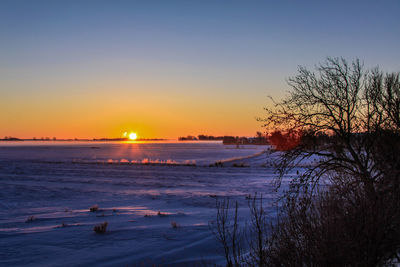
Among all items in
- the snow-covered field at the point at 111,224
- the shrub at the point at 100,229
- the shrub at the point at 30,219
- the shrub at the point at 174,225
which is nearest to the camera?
the snow-covered field at the point at 111,224

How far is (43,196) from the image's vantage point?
16.1 m

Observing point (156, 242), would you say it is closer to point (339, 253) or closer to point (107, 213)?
point (107, 213)

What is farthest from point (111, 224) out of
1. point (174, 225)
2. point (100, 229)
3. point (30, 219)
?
point (30, 219)

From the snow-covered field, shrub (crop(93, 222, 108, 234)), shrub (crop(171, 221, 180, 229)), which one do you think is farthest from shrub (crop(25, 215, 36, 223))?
shrub (crop(171, 221, 180, 229))

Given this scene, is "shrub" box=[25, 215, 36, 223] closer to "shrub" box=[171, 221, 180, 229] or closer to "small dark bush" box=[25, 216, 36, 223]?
"small dark bush" box=[25, 216, 36, 223]

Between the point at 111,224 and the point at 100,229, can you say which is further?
the point at 111,224

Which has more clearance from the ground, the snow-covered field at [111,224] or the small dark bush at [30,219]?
the small dark bush at [30,219]

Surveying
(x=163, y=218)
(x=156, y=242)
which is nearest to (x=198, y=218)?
(x=163, y=218)

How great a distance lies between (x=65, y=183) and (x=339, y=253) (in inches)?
788

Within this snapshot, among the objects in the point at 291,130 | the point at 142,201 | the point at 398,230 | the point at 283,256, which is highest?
the point at 291,130

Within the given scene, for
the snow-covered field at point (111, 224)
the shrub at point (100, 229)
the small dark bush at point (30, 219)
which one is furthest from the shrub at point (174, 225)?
the small dark bush at point (30, 219)

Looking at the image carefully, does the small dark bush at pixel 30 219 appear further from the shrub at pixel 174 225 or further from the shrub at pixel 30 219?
the shrub at pixel 174 225

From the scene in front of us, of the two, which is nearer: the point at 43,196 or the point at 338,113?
the point at 338,113

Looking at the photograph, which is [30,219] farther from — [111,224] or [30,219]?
[111,224]
